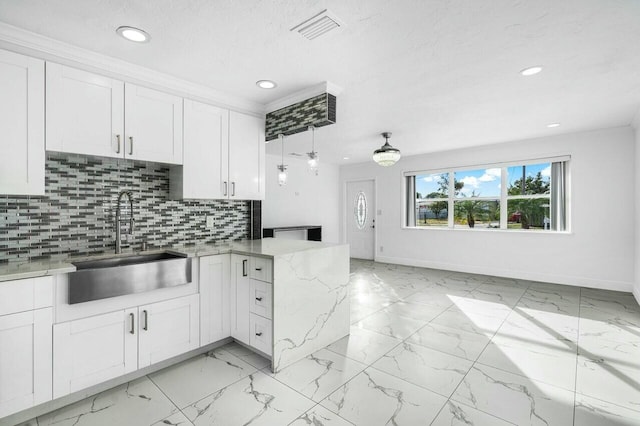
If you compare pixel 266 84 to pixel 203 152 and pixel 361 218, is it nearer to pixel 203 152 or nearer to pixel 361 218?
pixel 203 152

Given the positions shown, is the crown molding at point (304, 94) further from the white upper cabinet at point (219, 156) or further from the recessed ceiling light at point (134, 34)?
the recessed ceiling light at point (134, 34)

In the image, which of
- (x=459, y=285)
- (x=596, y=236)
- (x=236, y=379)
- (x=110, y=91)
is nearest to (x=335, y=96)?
(x=110, y=91)

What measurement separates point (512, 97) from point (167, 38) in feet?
10.5

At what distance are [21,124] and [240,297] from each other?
1915mm

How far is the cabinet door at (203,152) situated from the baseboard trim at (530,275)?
4.57m

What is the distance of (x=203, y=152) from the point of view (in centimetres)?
281

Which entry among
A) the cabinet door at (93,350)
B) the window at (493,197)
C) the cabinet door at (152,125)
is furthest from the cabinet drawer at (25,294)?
the window at (493,197)

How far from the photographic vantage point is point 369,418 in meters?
1.74

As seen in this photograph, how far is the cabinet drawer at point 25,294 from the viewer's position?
5.35 ft

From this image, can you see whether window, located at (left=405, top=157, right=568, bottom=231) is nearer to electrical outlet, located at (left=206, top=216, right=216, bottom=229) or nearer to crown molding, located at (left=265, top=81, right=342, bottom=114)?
crown molding, located at (left=265, top=81, right=342, bottom=114)

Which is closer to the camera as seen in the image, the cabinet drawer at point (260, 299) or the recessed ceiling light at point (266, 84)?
the cabinet drawer at point (260, 299)

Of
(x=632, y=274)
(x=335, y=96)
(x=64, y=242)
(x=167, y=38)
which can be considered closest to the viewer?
(x=167, y=38)

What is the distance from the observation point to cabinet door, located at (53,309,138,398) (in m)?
1.81

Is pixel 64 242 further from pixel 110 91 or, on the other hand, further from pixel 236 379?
pixel 236 379
